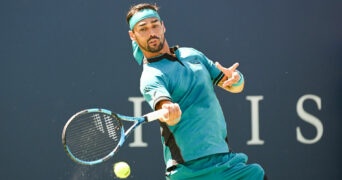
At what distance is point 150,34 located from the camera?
465cm

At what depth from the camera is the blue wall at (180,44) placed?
6.41 m

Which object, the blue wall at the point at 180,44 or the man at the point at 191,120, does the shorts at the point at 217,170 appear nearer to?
the man at the point at 191,120

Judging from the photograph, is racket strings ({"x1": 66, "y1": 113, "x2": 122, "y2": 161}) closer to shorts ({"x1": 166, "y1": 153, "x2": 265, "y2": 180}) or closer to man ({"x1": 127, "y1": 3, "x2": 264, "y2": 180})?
man ({"x1": 127, "y1": 3, "x2": 264, "y2": 180})

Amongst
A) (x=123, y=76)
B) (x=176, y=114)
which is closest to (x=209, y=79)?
(x=176, y=114)

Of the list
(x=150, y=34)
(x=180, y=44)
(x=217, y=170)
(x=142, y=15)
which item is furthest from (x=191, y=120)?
(x=180, y=44)

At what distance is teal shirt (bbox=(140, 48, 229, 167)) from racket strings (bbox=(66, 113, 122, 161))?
0.35m

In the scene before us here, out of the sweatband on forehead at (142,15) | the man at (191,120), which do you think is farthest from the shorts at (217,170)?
the sweatband on forehead at (142,15)

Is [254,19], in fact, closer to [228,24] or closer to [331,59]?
[228,24]

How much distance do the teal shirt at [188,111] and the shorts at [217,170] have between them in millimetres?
40

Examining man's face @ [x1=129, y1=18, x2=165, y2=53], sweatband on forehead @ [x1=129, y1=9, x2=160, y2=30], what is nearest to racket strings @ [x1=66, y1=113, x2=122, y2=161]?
man's face @ [x1=129, y1=18, x2=165, y2=53]

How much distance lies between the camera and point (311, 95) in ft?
21.4

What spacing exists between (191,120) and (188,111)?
2.1 inches

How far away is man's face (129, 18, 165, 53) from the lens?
15.2ft

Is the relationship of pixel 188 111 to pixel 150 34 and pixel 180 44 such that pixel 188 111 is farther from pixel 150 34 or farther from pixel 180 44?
pixel 180 44
